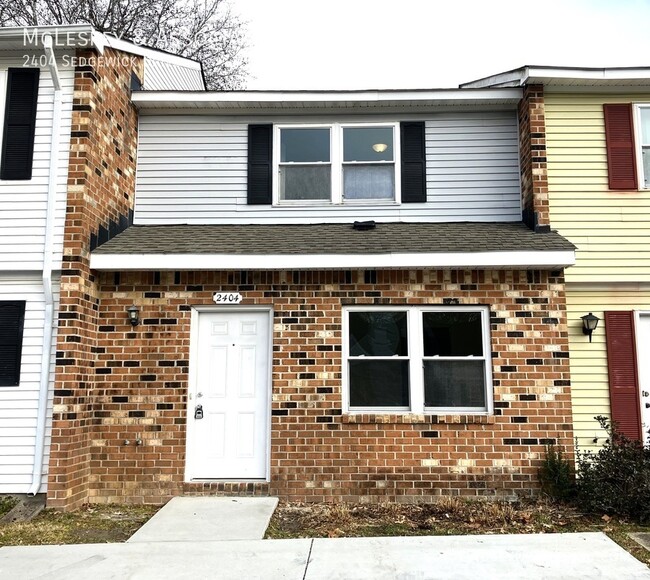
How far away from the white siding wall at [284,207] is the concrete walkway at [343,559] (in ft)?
13.9

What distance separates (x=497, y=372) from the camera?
641 cm

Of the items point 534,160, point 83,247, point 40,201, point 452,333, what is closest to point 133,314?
point 83,247

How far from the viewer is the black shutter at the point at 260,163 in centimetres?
773

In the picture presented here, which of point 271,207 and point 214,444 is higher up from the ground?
point 271,207

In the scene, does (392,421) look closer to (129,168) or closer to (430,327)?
(430,327)

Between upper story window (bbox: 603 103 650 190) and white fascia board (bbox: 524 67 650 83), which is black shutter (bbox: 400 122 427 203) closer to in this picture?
white fascia board (bbox: 524 67 650 83)

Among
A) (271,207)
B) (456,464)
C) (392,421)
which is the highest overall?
(271,207)

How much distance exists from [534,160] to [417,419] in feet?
11.7

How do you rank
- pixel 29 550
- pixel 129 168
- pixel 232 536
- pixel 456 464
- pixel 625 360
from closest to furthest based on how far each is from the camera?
pixel 29 550, pixel 232 536, pixel 456 464, pixel 625 360, pixel 129 168

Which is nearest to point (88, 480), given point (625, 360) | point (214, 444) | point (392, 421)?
point (214, 444)

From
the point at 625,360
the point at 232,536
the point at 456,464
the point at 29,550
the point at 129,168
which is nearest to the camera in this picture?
the point at 29,550

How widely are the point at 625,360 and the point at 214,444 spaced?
511 cm

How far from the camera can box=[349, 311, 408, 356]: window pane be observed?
659cm

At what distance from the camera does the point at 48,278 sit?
6.12 meters
